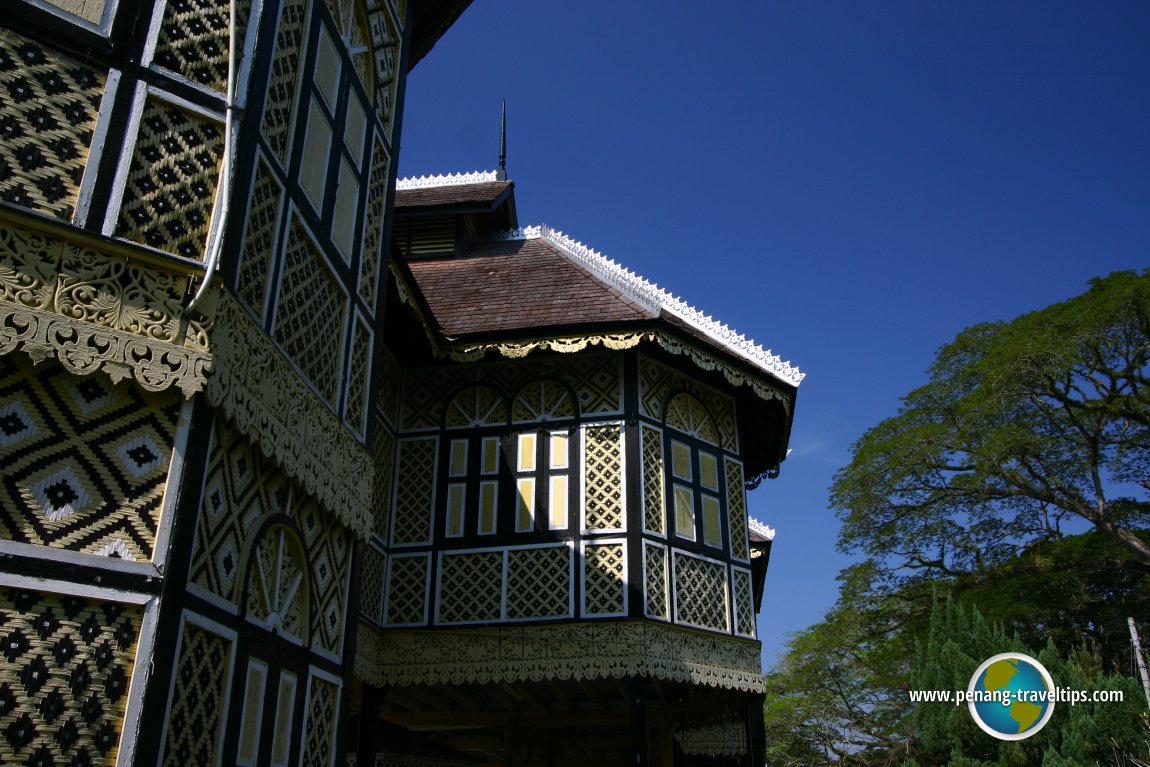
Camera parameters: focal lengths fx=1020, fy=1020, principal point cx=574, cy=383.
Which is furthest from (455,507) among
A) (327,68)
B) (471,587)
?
(327,68)

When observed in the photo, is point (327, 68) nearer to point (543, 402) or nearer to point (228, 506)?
point (228, 506)

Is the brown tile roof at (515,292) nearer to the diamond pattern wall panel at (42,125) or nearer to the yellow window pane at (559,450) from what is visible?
the yellow window pane at (559,450)

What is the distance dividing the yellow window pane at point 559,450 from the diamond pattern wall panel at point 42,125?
8.24 metres

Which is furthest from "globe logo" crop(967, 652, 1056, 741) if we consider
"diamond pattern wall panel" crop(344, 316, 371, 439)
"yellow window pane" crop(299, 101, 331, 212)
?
"yellow window pane" crop(299, 101, 331, 212)

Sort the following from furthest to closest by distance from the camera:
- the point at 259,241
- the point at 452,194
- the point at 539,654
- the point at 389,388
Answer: the point at 452,194, the point at 389,388, the point at 539,654, the point at 259,241

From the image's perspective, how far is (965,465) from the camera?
83.7 ft

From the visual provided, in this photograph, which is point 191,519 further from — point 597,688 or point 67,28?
point 597,688

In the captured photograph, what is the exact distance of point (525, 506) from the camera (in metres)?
12.6

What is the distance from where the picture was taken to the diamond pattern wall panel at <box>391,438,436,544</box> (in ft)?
41.6

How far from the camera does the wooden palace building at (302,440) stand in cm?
470

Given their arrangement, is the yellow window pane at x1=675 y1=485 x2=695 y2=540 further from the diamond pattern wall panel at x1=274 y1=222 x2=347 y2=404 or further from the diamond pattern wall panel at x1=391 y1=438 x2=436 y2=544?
the diamond pattern wall panel at x1=274 y1=222 x2=347 y2=404

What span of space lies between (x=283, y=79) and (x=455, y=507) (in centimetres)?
711

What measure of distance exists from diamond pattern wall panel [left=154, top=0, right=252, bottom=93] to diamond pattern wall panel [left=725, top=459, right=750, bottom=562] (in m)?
9.31

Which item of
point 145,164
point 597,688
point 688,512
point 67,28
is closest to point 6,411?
point 145,164
